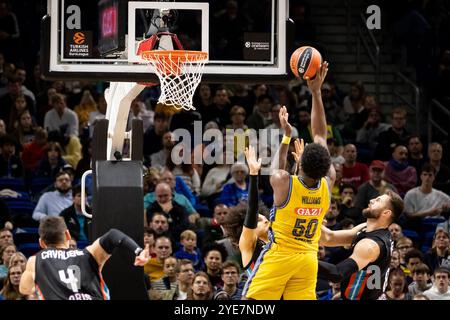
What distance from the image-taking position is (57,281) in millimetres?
7883

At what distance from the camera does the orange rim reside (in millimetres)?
9273

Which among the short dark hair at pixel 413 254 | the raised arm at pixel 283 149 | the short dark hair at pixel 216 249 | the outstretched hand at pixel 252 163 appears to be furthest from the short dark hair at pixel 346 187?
the outstretched hand at pixel 252 163

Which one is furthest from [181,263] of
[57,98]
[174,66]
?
[57,98]

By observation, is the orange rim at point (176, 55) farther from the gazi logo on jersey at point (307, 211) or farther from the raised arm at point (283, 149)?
the gazi logo on jersey at point (307, 211)

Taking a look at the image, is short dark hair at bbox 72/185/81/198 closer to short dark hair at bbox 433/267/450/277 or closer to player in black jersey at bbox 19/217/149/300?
short dark hair at bbox 433/267/450/277

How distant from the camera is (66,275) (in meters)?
7.88

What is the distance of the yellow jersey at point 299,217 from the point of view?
8.19m

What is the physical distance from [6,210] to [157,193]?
1.58 metres

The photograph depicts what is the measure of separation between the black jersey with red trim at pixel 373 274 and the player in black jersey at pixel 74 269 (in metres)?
1.75

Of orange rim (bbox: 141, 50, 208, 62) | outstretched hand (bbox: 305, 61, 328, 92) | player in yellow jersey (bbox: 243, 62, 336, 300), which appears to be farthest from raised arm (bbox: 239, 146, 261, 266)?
orange rim (bbox: 141, 50, 208, 62)

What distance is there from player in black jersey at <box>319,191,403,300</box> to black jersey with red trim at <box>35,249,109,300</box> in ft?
5.25

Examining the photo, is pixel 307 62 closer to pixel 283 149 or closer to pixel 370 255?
pixel 283 149
